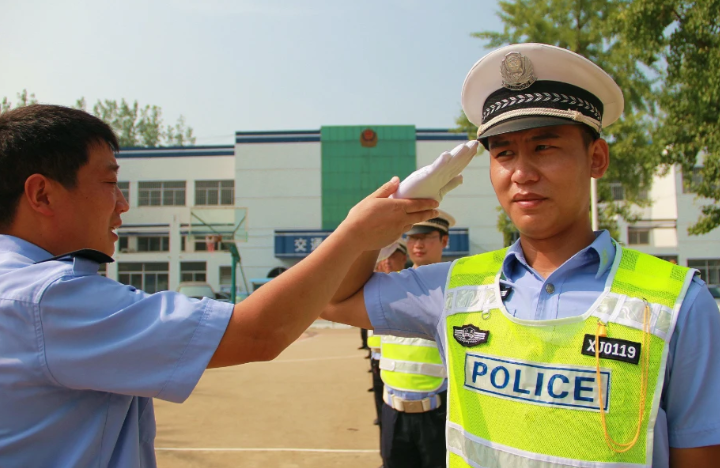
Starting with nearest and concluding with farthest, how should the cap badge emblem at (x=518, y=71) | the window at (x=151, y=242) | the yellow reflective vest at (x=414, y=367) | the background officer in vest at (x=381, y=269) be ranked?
the cap badge emblem at (x=518, y=71) → the yellow reflective vest at (x=414, y=367) → the background officer in vest at (x=381, y=269) → the window at (x=151, y=242)

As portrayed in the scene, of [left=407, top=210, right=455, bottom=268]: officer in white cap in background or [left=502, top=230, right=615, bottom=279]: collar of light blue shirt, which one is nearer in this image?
[left=502, top=230, right=615, bottom=279]: collar of light blue shirt

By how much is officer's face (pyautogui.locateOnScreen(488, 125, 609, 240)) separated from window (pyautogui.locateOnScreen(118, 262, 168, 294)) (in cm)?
3321

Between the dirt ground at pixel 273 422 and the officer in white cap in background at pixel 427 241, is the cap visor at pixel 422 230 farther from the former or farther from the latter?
the dirt ground at pixel 273 422

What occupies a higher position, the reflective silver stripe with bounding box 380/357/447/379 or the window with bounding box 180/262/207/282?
the reflective silver stripe with bounding box 380/357/447/379

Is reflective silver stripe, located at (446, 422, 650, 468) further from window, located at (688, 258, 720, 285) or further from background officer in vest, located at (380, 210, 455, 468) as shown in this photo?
window, located at (688, 258, 720, 285)

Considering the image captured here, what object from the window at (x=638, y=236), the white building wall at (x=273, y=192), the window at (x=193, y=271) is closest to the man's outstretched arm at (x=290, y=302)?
the white building wall at (x=273, y=192)

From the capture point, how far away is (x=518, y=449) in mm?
1462

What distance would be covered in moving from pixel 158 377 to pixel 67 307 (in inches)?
10.7

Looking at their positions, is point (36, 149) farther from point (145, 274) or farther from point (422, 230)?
point (145, 274)

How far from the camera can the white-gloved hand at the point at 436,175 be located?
1.58 meters

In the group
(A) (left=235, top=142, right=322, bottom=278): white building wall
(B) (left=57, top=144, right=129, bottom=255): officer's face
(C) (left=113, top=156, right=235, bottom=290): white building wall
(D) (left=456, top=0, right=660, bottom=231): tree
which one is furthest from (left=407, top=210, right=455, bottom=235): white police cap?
(C) (left=113, top=156, right=235, bottom=290): white building wall

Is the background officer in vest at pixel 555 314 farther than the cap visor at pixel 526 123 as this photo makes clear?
No

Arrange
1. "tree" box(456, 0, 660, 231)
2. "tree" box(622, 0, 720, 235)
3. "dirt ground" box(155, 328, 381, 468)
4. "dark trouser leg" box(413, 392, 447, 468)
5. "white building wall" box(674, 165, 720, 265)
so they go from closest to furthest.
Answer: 1. "dark trouser leg" box(413, 392, 447, 468)
2. "dirt ground" box(155, 328, 381, 468)
3. "tree" box(622, 0, 720, 235)
4. "tree" box(456, 0, 660, 231)
5. "white building wall" box(674, 165, 720, 265)

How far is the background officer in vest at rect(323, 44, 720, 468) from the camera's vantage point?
139cm
